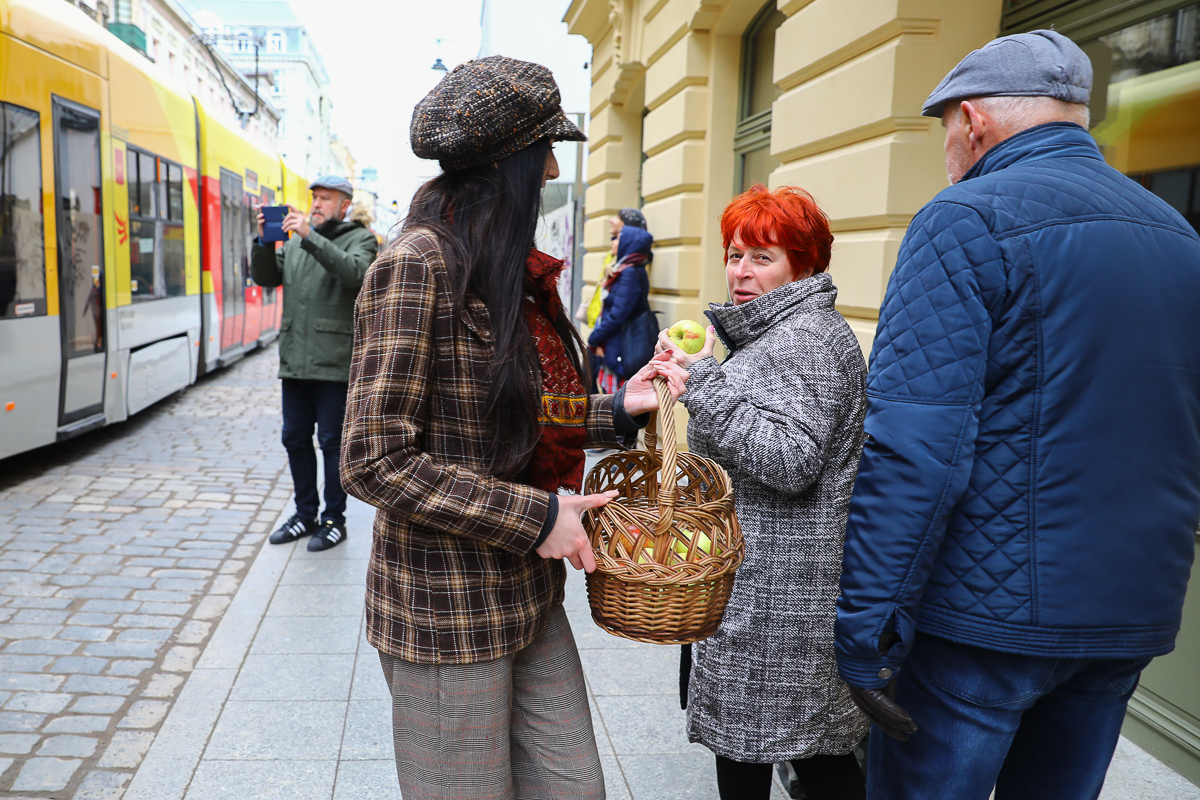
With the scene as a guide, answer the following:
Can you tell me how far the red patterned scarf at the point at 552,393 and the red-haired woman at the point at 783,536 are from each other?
0.36m

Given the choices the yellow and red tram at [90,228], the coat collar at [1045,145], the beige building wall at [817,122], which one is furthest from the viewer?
the yellow and red tram at [90,228]

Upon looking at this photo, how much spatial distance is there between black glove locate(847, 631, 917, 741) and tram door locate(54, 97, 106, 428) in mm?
7175

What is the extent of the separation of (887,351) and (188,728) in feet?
9.38

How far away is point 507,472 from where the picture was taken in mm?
1690

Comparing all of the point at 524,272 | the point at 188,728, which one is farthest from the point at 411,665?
the point at 188,728

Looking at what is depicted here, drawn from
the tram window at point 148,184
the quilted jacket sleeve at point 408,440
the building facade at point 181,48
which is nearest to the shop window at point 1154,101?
the quilted jacket sleeve at point 408,440

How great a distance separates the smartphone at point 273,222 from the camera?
5.32 m

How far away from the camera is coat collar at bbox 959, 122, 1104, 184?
164 centimetres

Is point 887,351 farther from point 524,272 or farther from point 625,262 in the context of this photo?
point 625,262

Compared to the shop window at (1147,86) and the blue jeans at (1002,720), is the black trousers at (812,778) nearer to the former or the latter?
the blue jeans at (1002,720)

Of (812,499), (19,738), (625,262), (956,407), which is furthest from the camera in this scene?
(625,262)

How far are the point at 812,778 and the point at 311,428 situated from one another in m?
3.82

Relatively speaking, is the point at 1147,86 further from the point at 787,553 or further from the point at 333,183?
the point at 333,183

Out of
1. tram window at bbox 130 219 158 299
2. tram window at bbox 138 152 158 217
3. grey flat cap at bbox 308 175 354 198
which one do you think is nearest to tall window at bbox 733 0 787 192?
grey flat cap at bbox 308 175 354 198
